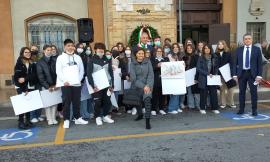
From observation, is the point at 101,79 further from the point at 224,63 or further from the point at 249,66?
the point at 249,66

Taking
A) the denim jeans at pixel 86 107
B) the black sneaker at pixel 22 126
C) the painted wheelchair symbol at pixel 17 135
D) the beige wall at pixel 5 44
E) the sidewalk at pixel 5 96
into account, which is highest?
the beige wall at pixel 5 44

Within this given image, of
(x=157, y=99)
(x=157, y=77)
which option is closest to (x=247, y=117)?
(x=157, y=99)

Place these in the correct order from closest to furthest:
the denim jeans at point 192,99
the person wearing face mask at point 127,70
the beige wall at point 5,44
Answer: the person wearing face mask at point 127,70
the denim jeans at point 192,99
the beige wall at point 5,44

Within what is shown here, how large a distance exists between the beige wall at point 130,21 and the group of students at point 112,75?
5715 millimetres

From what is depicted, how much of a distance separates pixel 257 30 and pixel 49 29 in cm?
986

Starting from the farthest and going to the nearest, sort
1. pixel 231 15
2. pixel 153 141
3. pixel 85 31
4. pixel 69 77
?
pixel 231 15, pixel 85 31, pixel 69 77, pixel 153 141

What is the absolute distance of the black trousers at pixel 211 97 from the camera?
25.6 feet

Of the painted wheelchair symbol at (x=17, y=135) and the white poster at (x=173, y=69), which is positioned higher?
the white poster at (x=173, y=69)

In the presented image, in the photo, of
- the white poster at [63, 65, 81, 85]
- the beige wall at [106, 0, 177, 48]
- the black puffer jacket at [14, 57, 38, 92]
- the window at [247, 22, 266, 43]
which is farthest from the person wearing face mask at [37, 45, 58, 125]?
the window at [247, 22, 266, 43]

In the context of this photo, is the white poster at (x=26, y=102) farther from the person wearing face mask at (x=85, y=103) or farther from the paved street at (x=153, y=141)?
the person wearing face mask at (x=85, y=103)

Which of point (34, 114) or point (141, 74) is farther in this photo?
point (34, 114)

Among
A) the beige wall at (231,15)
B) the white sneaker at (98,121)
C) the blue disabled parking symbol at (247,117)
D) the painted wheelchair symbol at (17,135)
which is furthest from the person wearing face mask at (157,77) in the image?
the beige wall at (231,15)

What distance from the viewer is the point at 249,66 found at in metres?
7.23

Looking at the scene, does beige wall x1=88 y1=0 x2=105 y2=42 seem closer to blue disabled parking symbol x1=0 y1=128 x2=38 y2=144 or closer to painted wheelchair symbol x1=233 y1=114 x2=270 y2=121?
blue disabled parking symbol x1=0 y1=128 x2=38 y2=144
